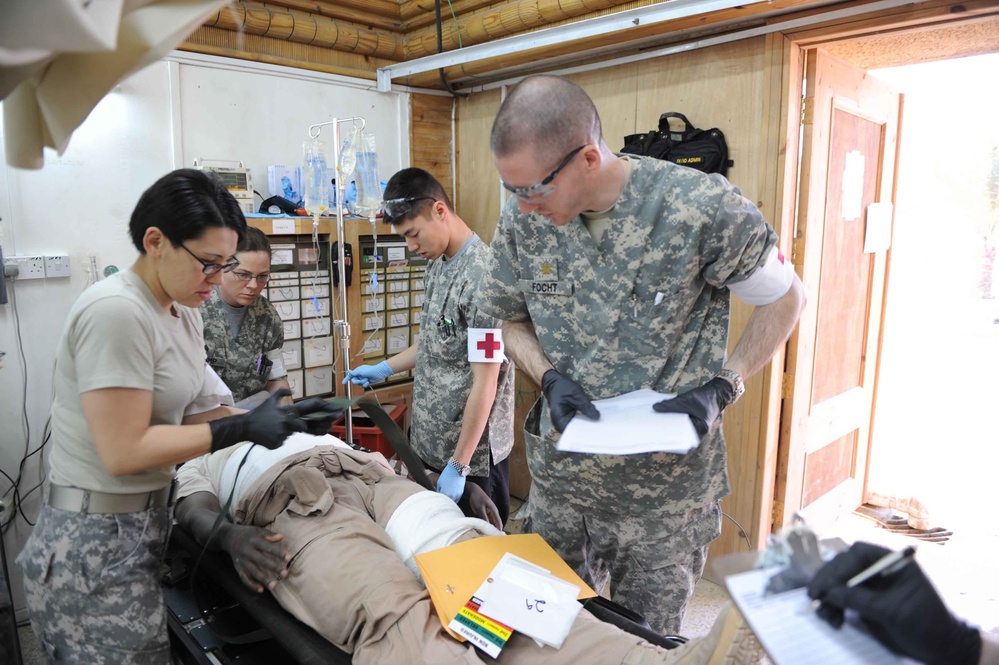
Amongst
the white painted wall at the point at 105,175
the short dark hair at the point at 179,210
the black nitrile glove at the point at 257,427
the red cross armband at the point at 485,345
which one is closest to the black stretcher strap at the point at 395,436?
the red cross armband at the point at 485,345

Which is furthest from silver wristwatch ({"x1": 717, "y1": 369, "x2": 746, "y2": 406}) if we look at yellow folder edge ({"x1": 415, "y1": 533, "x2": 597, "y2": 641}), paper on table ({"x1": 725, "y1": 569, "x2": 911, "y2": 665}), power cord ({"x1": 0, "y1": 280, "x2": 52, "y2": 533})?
power cord ({"x1": 0, "y1": 280, "x2": 52, "y2": 533})

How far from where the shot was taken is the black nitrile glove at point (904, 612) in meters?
0.67

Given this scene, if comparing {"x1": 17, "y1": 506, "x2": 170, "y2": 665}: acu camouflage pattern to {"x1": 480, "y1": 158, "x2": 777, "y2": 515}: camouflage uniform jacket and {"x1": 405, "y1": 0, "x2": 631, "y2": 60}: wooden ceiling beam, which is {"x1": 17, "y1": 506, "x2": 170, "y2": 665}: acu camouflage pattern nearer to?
{"x1": 480, "y1": 158, "x2": 777, "y2": 515}: camouflage uniform jacket

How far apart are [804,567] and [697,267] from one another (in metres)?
0.75

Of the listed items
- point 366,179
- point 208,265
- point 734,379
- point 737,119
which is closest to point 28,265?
point 366,179

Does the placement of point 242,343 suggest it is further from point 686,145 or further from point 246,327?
point 686,145

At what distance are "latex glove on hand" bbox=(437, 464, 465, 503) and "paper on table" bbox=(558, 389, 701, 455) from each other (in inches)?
35.9

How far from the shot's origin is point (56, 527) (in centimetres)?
132

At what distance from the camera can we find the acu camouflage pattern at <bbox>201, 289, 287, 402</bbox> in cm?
248

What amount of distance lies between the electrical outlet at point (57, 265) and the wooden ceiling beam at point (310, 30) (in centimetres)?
126

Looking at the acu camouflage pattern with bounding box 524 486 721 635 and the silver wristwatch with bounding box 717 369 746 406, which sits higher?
the silver wristwatch with bounding box 717 369 746 406

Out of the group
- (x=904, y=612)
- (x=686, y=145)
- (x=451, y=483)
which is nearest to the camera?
(x=904, y=612)

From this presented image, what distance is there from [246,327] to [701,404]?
188 centimetres

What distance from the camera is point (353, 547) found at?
1.46 metres
